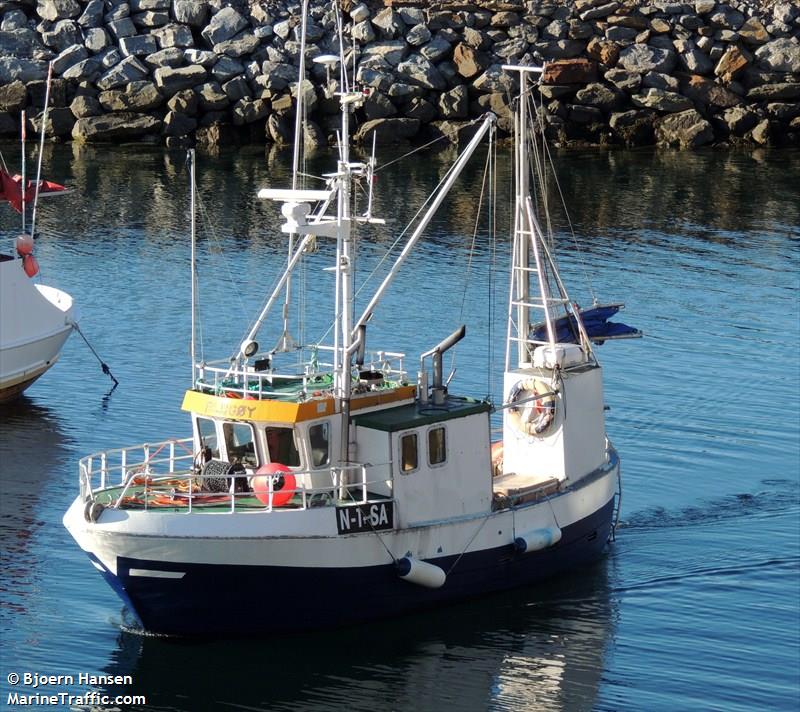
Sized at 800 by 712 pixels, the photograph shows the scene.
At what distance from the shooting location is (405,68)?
74062mm

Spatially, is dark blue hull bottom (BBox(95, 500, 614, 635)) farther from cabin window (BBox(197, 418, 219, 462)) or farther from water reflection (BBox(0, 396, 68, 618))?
water reflection (BBox(0, 396, 68, 618))

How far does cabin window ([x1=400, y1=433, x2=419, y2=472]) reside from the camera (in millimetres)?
25250

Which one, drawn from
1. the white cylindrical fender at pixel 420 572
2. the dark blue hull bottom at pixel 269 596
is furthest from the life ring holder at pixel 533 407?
the white cylindrical fender at pixel 420 572

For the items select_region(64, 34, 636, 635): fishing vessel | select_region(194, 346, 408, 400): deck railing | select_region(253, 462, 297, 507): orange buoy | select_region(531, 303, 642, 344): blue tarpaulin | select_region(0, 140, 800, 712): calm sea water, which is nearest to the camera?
select_region(64, 34, 636, 635): fishing vessel

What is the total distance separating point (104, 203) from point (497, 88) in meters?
20.2

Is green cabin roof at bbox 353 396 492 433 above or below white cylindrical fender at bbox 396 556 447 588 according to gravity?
above

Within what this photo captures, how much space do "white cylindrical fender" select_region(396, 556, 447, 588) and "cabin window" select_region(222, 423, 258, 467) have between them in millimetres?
2794

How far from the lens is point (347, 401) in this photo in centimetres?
2486

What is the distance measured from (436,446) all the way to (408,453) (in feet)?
1.90

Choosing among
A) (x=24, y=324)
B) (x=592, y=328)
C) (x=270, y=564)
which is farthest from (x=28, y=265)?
(x=270, y=564)

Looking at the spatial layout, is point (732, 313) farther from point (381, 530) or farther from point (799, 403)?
point (381, 530)

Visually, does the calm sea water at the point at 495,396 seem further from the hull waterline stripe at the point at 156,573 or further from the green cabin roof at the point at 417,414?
the green cabin roof at the point at 417,414

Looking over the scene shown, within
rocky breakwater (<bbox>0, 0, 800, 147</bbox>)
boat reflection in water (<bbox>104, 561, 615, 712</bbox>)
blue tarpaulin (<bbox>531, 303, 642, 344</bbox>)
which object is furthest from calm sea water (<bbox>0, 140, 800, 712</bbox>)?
blue tarpaulin (<bbox>531, 303, 642, 344</bbox>)

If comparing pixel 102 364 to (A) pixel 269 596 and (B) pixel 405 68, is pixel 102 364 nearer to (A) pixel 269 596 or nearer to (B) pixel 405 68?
(A) pixel 269 596
